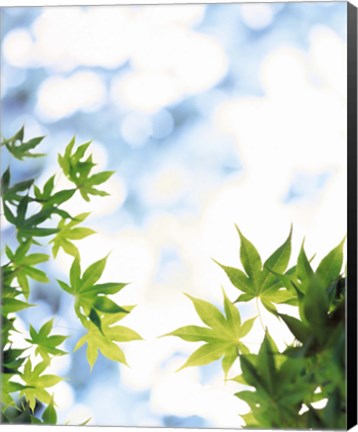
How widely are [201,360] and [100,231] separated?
1.12 feet

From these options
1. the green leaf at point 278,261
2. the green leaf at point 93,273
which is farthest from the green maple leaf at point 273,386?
the green leaf at point 93,273

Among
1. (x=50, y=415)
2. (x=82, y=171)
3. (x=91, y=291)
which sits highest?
(x=82, y=171)

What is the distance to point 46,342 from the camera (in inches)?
84.0

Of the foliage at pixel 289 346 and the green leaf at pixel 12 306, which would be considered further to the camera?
the green leaf at pixel 12 306

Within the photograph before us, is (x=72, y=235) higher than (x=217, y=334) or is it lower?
higher

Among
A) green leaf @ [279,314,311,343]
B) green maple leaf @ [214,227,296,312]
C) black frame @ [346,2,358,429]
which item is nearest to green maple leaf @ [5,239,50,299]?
green maple leaf @ [214,227,296,312]

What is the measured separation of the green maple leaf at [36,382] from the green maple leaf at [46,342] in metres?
0.02

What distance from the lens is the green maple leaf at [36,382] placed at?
214 centimetres

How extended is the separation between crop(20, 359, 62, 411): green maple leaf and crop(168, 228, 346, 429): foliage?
0.29m

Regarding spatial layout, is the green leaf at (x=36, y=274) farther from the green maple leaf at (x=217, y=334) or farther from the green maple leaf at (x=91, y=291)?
the green maple leaf at (x=217, y=334)

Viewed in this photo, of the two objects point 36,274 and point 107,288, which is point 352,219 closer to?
point 107,288

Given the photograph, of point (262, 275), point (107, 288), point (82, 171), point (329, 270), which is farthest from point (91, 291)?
point (329, 270)

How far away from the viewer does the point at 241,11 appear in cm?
212

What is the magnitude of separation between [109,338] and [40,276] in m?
0.20
